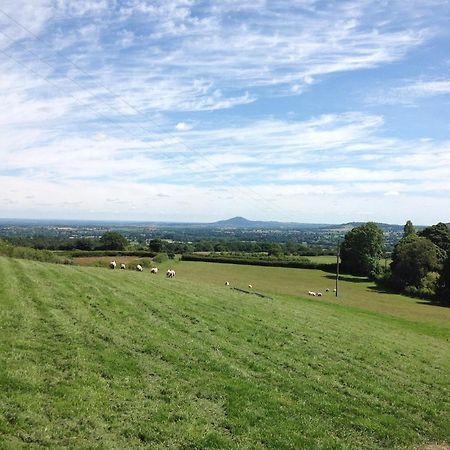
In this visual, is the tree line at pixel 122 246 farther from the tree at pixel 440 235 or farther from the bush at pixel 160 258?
the tree at pixel 440 235

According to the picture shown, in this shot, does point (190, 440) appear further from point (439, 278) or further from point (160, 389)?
point (439, 278)

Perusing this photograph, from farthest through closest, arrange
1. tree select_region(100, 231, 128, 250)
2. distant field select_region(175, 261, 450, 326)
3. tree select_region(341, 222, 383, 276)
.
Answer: tree select_region(100, 231, 128, 250) < tree select_region(341, 222, 383, 276) < distant field select_region(175, 261, 450, 326)

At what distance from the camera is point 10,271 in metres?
29.2

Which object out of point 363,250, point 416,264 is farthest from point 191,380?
point 363,250

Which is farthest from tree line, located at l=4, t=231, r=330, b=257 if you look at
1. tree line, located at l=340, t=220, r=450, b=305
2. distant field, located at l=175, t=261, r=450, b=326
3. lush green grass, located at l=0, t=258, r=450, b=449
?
lush green grass, located at l=0, t=258, r=450, b=449

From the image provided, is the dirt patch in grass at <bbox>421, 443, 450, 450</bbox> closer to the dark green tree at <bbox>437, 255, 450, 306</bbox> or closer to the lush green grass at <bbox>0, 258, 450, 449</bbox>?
the lush green grass at <bbox>0, 258, 450, 449</bbox>

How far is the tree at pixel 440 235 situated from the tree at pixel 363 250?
11.2 m

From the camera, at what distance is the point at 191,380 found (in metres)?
15.4

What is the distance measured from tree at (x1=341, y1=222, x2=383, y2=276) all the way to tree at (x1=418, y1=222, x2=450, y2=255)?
11246mm

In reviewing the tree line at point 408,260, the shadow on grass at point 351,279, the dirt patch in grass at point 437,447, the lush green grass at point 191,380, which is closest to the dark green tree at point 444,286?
the tree line at point 408,260

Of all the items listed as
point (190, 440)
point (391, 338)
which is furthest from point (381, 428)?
point (391, 338)

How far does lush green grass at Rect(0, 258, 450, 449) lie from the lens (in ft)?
37.9

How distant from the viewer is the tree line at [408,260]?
8519cm

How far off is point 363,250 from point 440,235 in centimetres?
1694
